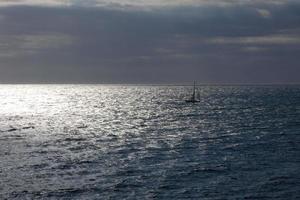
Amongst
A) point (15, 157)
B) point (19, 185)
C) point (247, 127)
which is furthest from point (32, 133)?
point (19, 185)

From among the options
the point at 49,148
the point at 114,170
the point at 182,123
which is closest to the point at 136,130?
the point at 182,123

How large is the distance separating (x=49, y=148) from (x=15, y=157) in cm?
949

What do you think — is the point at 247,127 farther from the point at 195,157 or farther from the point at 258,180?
the point at 258,180

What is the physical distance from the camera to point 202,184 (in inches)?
1898

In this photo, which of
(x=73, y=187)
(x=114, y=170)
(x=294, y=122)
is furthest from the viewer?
(x=294, y=122)

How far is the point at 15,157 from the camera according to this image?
2576 inches

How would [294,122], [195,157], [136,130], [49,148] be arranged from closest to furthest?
[195,157] < [49,148] < [136,130] < [294,122]

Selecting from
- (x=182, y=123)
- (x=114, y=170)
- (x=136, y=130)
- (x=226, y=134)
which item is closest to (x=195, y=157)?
(x=114, y=170)

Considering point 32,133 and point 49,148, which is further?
point 32,133

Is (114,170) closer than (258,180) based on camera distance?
No

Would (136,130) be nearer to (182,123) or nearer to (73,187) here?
(182,123)

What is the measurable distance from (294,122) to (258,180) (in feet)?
222

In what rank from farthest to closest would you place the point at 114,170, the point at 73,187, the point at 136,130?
the point at 136,130
the point at 114,170
the point at 73,187

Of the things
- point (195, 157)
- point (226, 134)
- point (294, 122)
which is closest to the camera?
point (195, 157)
